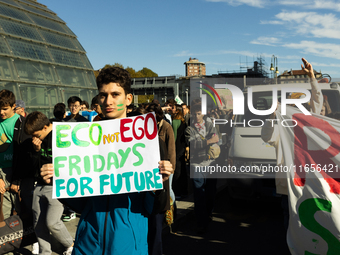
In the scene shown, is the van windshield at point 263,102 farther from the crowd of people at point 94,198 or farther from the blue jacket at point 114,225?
the blue jacket at point 114,225

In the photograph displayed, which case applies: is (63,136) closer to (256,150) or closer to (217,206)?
(256,150)

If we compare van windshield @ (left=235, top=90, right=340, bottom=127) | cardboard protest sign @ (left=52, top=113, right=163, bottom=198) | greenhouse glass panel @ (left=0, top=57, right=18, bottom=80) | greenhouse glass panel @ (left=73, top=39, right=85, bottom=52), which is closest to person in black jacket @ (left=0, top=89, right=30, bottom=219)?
cardboard protest sign @ (left=52, top=113, right=163, bottom=198)

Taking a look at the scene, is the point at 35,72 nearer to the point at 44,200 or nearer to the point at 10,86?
the point at 10,86

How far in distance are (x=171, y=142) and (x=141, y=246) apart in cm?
293

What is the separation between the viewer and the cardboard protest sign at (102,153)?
208 centimetres

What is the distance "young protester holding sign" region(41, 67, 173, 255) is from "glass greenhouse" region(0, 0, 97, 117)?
517 inches

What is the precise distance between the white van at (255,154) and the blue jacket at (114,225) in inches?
172

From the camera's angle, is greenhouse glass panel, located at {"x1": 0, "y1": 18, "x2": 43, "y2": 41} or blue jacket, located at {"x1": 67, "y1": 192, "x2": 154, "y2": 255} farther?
greenhouse glass panel, located at {"x1": 0, "y1": 18, "x2": 43, "y2": 41}

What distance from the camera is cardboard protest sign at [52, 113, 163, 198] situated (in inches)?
81.9

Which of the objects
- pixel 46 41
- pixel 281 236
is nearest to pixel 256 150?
pixel 281 236

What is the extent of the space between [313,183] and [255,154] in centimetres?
257

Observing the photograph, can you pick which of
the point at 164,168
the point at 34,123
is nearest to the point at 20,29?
the point at 34,123

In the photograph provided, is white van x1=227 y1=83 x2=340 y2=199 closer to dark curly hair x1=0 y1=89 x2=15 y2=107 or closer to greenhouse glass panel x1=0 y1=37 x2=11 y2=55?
dark curly hair x1=0 y1=89 x2=15 y2=107

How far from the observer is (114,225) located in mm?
1926
